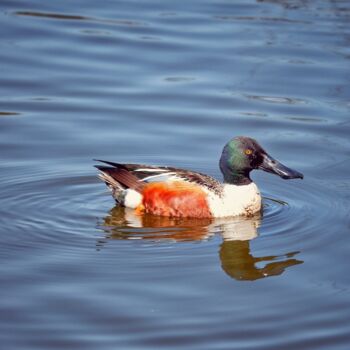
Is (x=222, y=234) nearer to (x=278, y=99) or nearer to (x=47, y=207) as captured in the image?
(x=47, y=207)

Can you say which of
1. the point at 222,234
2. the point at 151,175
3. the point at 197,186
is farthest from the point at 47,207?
the point at 222,234

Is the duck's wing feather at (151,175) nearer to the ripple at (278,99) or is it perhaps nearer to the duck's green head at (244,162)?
the duck's green head at (244,162)

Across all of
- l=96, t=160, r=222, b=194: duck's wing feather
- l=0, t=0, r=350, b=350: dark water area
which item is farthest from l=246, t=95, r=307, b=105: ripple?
l=96, t=160, r=222, b=194: duck's wing feather

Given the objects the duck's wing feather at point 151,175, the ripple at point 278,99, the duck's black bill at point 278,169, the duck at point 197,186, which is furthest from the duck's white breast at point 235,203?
the ripple at point 278,99

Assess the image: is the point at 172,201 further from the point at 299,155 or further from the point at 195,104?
the point at 195,104

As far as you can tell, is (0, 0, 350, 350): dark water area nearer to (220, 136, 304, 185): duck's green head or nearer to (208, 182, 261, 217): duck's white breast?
(208, 182, 261, 217): duck's white breast

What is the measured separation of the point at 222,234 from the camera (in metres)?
9.27

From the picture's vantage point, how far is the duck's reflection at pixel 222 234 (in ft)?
27.6

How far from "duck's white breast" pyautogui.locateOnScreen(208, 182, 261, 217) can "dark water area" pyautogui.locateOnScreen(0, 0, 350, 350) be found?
145 millimetres

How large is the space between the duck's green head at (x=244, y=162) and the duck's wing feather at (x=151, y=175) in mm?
171

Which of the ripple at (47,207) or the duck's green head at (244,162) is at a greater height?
the duck's green head at (244,162)

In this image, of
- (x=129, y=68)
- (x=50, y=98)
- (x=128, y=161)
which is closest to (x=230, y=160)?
(x=128, y=161)

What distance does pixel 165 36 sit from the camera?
52.0ft

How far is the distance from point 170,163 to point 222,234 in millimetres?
1818
